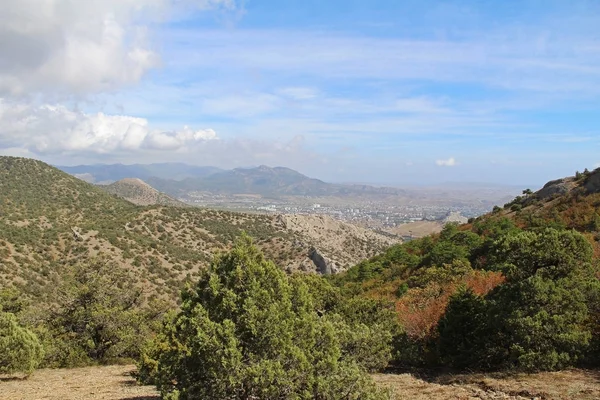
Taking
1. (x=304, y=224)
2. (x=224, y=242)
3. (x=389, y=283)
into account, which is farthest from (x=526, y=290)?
(x=304, y=224)

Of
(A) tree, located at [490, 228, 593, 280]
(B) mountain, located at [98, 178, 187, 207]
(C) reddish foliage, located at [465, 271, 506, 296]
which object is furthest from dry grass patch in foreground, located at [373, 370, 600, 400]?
(B) mountain, located at [98, 178, 187, 207]

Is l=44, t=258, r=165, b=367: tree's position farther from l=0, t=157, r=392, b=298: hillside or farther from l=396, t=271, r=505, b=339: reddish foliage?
l=396, t=271, r=505, b=339: reddish foliage

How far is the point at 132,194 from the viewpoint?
152375 mm

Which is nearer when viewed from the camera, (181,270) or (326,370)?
(326,370)

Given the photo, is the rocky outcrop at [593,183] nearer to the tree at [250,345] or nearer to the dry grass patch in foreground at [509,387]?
the dry grass patch in foreground at [509,387]

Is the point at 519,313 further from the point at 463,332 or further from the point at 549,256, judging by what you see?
the point at 463,332

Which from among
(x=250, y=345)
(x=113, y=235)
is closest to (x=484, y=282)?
(x=250, y=345)

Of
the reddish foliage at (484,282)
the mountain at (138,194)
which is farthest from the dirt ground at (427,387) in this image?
the mountain at (138,194)

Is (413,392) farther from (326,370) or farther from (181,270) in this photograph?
(181,270)

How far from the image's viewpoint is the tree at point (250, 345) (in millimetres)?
7664

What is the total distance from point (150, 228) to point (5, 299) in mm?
36853

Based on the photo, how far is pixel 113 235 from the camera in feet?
172

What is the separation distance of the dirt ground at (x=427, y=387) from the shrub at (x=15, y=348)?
26.8 inches

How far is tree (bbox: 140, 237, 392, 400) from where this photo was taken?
766 centimetres
